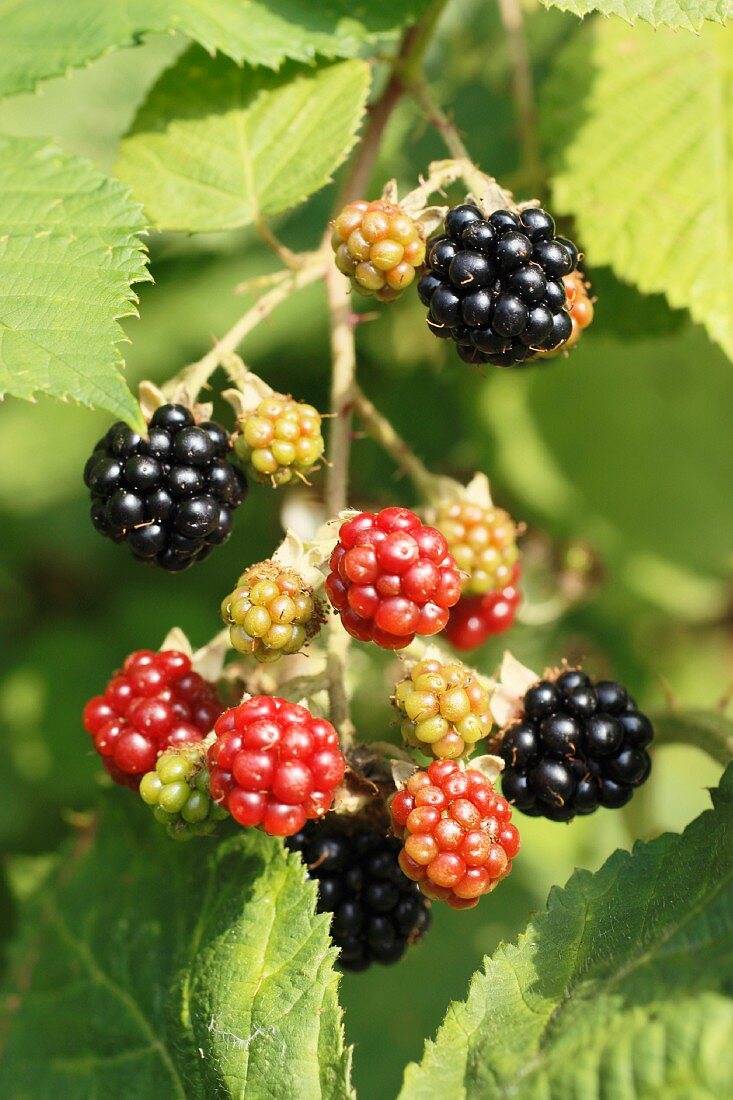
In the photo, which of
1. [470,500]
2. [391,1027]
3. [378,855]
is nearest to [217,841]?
[378,855]

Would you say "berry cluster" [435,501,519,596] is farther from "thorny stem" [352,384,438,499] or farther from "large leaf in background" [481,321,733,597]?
"large leaf in background" [481,321,733,597]

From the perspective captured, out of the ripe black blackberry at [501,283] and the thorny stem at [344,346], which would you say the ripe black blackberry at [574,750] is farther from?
the ripe black blackberry at [501,283]

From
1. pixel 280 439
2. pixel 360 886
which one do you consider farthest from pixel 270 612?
pixel 360 886

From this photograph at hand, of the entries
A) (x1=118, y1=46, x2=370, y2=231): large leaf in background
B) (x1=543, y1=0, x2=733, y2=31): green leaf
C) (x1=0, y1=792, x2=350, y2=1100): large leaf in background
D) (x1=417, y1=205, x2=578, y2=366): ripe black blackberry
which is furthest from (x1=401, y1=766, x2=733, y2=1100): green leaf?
(x1=118, y1=46, x2=370, y2=231): large leaf in background

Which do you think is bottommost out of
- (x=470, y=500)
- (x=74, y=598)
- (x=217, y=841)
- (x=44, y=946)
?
(x=74, y=598)

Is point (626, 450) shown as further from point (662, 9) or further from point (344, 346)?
point (662, 9)

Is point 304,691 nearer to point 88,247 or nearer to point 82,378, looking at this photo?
point 82,378

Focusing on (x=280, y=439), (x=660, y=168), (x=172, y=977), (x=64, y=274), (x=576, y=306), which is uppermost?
(x=660, y=168)
